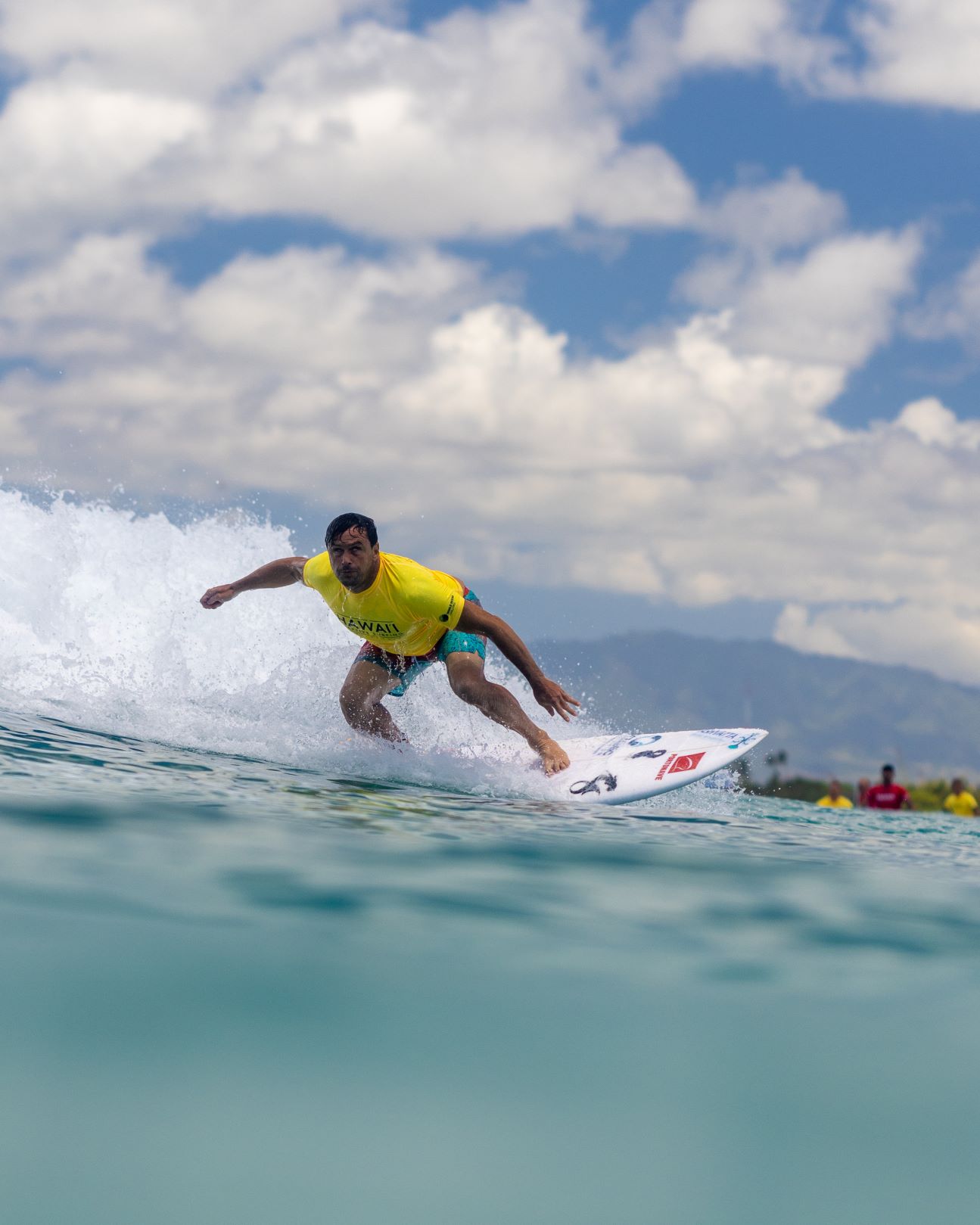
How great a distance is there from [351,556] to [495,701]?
1409 millimetres

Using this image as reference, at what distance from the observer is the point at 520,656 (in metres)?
7.11

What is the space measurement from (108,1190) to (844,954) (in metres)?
2.40

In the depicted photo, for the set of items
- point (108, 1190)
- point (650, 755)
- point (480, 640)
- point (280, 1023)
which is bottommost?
point (108, 1190)

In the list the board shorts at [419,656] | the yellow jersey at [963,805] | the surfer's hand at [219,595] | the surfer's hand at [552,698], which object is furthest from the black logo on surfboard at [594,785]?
the yellow jersey at [963,805]

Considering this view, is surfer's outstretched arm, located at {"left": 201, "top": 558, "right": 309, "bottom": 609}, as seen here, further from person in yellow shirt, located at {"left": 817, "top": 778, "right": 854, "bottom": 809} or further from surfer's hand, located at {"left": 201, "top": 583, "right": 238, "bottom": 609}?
person in yellow shirt, located at {"left": 817, "top": 778, "right": 854, "bottom": 809}

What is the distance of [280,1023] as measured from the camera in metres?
2.88

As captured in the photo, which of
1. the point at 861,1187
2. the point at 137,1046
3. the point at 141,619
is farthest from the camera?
the point at 141,619

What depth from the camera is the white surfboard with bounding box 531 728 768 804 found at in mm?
7430

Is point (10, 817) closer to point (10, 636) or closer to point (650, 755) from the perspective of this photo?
point (650, 755)

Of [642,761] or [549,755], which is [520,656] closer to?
[549,755]

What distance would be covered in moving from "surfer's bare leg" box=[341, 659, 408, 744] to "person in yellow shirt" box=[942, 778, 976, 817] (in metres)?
13.4

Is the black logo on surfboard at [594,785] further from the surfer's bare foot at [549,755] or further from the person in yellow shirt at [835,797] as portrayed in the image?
the person in yellow shirt at [835,797]

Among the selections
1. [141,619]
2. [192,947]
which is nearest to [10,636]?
[141,619]

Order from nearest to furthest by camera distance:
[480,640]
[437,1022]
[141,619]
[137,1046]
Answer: [137,1046] < [437,1022] < [480,640] < [141,619]
